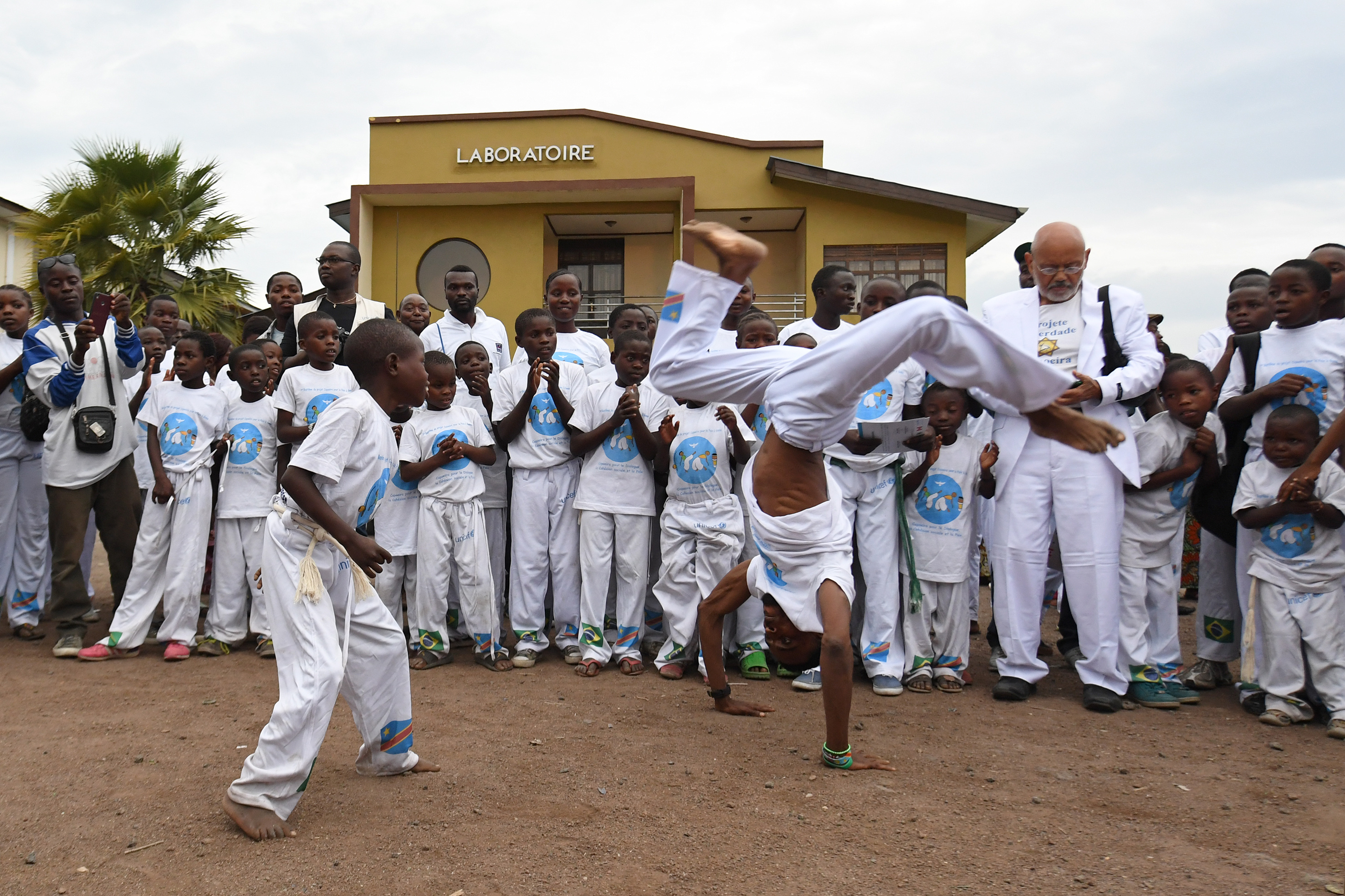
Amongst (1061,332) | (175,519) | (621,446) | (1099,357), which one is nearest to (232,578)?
(175,519)

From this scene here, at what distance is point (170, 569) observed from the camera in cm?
588

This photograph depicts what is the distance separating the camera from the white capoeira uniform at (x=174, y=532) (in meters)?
5.84

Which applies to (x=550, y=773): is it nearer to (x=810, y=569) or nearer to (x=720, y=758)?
(x=720, y=758)

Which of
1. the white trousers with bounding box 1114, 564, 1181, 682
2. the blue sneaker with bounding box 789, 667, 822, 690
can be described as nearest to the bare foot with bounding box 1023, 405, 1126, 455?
the white trousers with bounding box 1114, 564, 1181, 682

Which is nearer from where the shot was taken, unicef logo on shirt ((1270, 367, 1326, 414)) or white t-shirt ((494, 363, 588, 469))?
unicef logo on shirt ((1270, 367, 1326, 414))

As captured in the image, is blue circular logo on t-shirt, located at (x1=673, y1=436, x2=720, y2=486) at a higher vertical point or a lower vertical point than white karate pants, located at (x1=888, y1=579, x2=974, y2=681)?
higher

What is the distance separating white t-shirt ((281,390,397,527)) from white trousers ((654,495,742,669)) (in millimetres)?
2194

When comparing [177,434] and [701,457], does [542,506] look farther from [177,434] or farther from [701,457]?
[177,434]

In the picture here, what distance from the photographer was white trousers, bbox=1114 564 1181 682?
5102 millimetres

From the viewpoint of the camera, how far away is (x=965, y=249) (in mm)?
16391

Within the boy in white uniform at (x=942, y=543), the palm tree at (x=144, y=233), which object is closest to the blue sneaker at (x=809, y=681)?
the boy in white uniform at (x=942, y=543)

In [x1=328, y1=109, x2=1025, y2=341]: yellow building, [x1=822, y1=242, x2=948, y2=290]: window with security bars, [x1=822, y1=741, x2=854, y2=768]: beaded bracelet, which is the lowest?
[x1=822, y1=741, x2=854, y2=768]: beaded bracelet

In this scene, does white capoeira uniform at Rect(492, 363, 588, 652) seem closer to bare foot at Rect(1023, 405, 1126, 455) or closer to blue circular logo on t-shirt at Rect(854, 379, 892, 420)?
blue circular logo on t-shirt at Rect(854, 379, 892, 420)

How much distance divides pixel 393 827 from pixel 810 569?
75.0 inches
